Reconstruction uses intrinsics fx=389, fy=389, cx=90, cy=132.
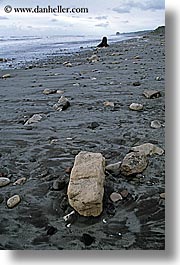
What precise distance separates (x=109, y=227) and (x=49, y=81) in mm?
1278

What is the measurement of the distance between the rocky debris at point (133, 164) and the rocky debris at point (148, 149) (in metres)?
0.04

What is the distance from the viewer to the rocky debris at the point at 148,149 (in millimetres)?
1056

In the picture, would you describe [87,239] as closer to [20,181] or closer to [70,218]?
[70,218]

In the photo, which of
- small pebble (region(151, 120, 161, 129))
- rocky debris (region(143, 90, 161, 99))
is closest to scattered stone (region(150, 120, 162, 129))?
small pebble (region(151, 120, 161, 129))

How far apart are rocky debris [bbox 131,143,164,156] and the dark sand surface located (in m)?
0.01

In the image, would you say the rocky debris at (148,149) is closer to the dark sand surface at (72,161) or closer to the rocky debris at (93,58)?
the dark sand surface at (72,161)

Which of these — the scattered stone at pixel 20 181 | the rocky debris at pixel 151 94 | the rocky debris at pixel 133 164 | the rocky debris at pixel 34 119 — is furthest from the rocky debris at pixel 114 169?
the rocky debris at pixel 34 119

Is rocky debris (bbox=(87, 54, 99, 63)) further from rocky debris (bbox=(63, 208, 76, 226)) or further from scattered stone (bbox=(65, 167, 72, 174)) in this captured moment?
rocky debris (bbox=(63, 208, 76, 226))

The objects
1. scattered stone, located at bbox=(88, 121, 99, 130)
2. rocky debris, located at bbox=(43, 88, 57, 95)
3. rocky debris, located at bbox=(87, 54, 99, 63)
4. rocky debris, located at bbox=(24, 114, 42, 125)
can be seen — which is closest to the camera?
scattered stone, located at bbox=(88, 121, 99, 130)

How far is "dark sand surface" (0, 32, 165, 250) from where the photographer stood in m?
0.89

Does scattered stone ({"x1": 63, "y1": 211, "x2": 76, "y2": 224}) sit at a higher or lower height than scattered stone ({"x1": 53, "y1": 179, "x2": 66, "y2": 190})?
lower

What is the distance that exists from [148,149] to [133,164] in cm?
9

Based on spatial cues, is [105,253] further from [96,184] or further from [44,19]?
[44,19]

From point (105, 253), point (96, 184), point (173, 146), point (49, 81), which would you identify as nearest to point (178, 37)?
point (173, 146)
